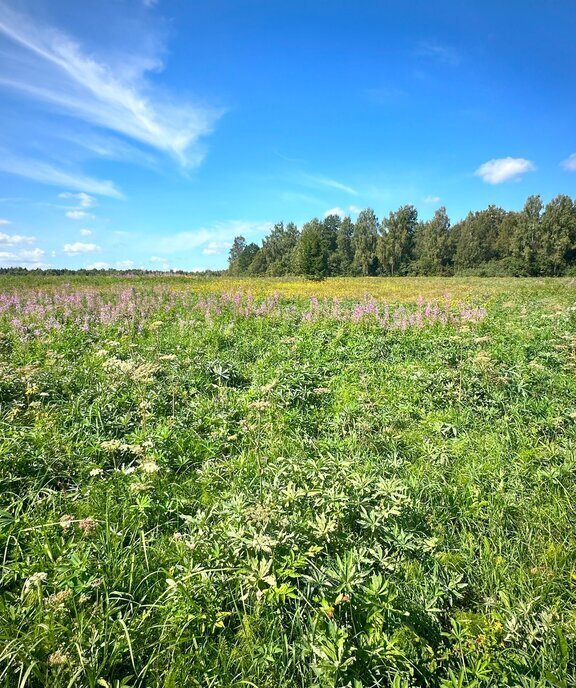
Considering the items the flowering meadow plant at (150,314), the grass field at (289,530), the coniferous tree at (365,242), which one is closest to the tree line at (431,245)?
the coniferous tree at (365,242)

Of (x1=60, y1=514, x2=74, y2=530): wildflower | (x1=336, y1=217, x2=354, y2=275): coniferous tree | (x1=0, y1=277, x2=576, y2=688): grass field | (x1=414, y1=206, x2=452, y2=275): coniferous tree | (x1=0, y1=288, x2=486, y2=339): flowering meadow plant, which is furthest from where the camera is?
(x1=336, y1=217, x2=354, y2=275): coniferous tree

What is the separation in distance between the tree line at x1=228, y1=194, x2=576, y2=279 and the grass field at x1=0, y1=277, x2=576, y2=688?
38.7m

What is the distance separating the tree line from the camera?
5691cm

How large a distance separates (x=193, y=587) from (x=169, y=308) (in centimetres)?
1255

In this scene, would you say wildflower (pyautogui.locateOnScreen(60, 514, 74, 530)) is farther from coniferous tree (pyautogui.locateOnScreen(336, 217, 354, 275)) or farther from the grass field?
coniferous tree (pyautogui.locateOnScreen(336, 217, 354, 275))

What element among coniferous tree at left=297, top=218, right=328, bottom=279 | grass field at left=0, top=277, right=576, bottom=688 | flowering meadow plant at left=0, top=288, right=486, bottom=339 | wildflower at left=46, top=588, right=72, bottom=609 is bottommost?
grass field at left=0, top=277, right=576, bottom=688

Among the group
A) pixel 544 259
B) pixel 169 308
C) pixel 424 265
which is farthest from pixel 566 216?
pixel 169 308

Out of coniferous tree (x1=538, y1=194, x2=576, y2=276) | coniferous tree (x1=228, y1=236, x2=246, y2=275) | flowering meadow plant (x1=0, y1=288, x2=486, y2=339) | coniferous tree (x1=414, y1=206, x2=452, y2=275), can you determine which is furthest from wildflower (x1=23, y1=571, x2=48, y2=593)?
coniferous tree (x1=228, y1=236, x2=246, y2=275)

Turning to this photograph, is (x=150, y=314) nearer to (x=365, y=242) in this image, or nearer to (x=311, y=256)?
(x=311, y=256)

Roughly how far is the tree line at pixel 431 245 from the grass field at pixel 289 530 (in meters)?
38.7

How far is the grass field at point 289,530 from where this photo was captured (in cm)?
184

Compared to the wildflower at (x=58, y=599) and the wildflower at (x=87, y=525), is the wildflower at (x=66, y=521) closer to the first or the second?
the wildflower at (x=87, y=525)

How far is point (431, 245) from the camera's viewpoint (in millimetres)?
68625

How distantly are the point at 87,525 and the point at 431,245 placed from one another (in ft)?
245
